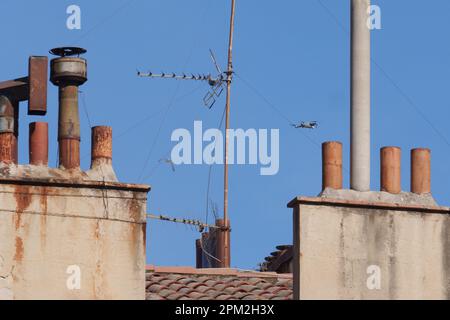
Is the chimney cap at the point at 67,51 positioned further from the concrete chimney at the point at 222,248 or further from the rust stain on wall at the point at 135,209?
the concrete chimney at the point at 222,248

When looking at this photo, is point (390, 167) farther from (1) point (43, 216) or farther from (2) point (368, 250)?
(1) point (43, 216)

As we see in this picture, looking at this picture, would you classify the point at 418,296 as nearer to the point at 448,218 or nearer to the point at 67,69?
the point at 448,218

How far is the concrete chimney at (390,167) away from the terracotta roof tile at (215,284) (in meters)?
3.51

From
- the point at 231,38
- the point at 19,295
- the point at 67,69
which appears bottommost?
the point at 19,295

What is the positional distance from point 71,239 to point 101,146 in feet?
5.09

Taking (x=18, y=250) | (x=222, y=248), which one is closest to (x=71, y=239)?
(x=18, y=250)

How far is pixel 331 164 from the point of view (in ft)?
82.4

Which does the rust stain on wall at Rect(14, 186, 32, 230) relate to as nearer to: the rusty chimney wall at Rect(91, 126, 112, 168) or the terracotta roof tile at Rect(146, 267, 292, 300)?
the rusty chimney wall at Rect(91, 126, 112, 168)

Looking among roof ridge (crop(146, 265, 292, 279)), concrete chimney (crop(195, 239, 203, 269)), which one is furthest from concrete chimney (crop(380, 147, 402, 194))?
concrete chimney (crop(195, 239, 203, 269))

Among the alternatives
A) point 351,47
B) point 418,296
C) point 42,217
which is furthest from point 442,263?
point 42,217

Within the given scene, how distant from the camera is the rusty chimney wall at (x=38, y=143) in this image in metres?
24.4

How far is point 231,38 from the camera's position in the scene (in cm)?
4547

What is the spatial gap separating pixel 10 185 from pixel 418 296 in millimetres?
5477

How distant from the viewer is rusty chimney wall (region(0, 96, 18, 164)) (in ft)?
79.6
